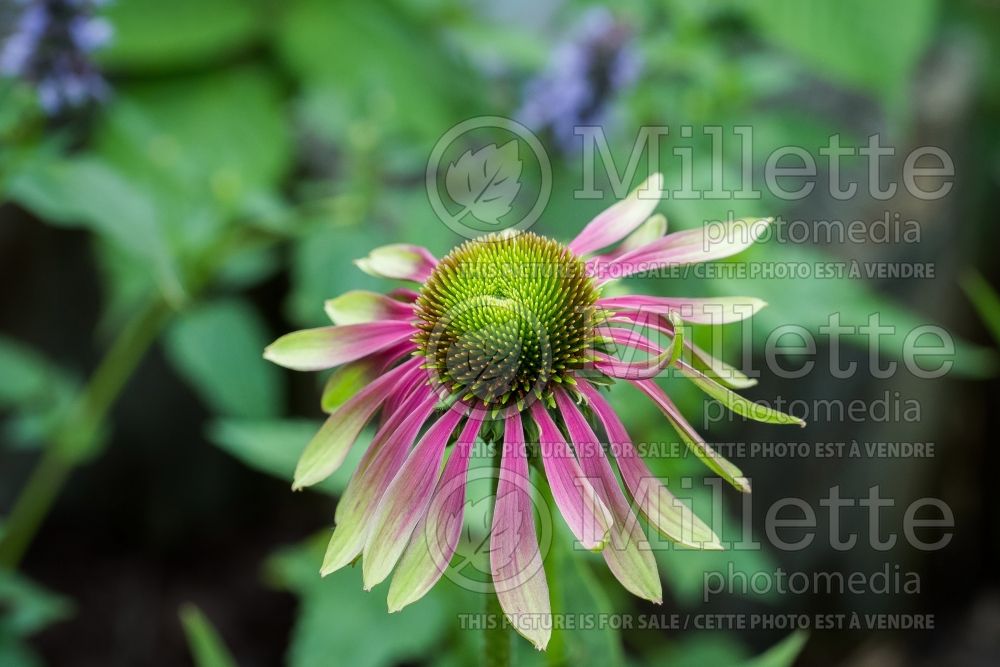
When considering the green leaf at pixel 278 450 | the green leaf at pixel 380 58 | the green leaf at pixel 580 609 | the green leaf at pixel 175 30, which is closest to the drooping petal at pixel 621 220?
the green leaf at pixel 580 609

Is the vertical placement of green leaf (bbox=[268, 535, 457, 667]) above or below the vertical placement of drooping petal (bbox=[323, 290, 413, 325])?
below

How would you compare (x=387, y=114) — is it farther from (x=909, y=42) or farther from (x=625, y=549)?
(x=625, y=549)

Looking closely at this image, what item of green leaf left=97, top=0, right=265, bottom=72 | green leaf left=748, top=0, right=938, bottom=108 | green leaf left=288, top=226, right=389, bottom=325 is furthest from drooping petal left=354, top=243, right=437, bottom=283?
green leaf left=97, top=0, right=265, bottom=72

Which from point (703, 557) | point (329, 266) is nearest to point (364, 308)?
point (329, 266)

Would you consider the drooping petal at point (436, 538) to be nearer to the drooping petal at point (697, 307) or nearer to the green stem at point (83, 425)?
the drooping petal at point (697, 307)

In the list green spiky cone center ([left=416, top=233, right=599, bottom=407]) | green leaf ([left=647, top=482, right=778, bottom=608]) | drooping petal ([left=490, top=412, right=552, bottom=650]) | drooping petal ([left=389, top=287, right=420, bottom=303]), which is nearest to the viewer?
drooping petal ([left=490, top=412, right=552, bottom=650])

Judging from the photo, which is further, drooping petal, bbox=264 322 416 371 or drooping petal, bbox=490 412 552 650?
drooping petal, bbox=264 322 416 371

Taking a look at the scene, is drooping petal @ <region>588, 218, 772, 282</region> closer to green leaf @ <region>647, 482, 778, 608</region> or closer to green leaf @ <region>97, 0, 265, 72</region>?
green leaf @ <region>647, 482, 778, 608</region>
